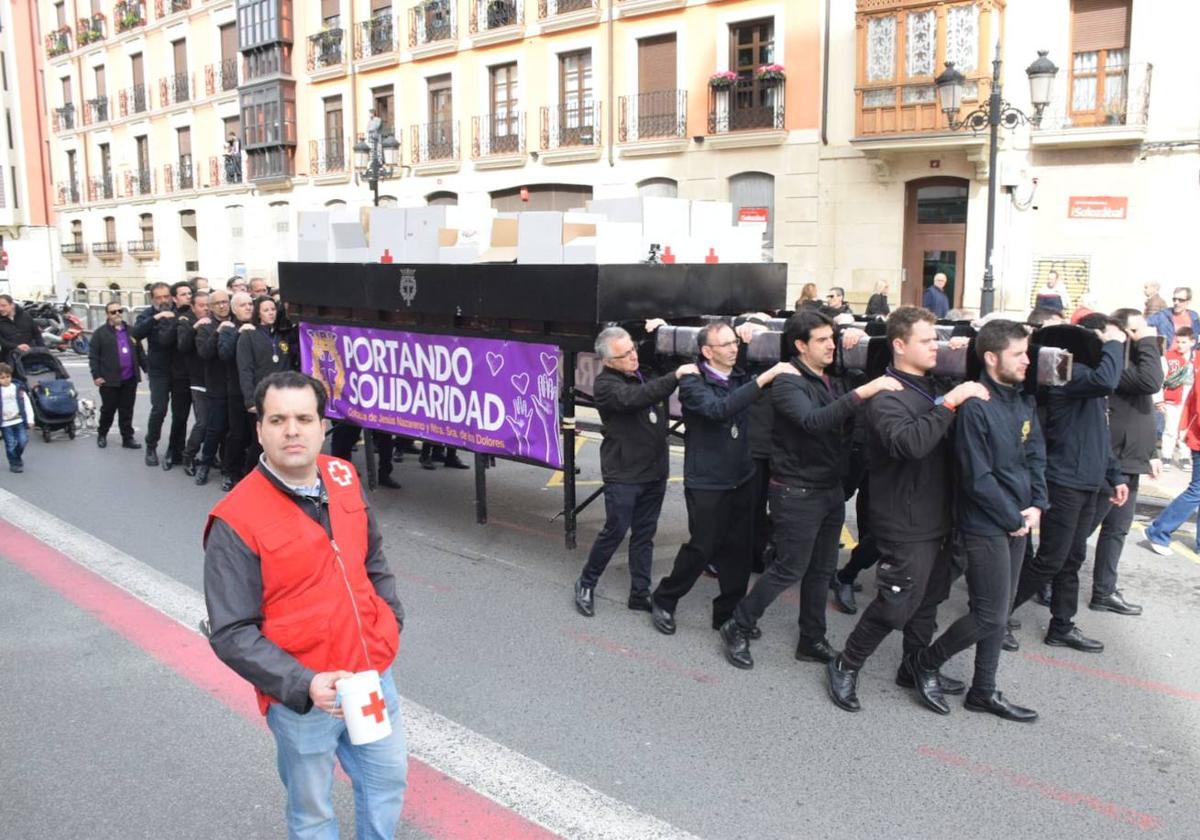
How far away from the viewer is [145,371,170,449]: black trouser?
10.3m

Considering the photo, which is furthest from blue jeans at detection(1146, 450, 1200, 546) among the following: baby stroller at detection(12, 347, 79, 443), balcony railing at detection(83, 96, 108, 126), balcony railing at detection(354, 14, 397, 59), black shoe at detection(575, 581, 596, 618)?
balcony railing at detection(83, 96, 108, 126)

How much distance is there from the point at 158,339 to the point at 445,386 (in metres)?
4.59

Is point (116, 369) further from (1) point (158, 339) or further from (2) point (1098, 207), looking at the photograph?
(2) point (1098, 207)

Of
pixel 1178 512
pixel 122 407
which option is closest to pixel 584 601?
pixel 1178 512

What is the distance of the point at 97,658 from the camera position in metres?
5.20

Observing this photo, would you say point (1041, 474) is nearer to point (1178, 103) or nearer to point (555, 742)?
point (555, 742)

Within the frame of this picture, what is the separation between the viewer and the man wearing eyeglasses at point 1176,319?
10688mm

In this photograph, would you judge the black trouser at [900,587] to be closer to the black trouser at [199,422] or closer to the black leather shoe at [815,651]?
the black leather shoe at [815,651]

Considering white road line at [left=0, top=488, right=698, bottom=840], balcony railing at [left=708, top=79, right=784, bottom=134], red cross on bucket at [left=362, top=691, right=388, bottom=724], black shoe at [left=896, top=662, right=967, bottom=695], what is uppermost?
balcony railing at [left=708, top=79, right=784, bottom=134]

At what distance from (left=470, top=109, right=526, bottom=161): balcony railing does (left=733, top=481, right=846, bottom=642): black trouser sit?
70.1 ft

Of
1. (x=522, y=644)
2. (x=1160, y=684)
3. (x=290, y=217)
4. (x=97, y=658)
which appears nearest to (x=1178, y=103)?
(x=1160, y=684)

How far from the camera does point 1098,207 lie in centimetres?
1734

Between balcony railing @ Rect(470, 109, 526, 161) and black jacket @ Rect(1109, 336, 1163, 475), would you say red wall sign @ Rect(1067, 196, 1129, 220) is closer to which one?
balcony railing @ Rect(470, 109, 526, 161)

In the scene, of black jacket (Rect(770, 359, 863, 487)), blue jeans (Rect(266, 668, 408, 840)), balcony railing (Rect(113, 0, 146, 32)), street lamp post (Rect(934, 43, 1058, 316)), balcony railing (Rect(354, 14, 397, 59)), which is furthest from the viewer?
balcony railing (Rect(113, 0, 146, 32))
